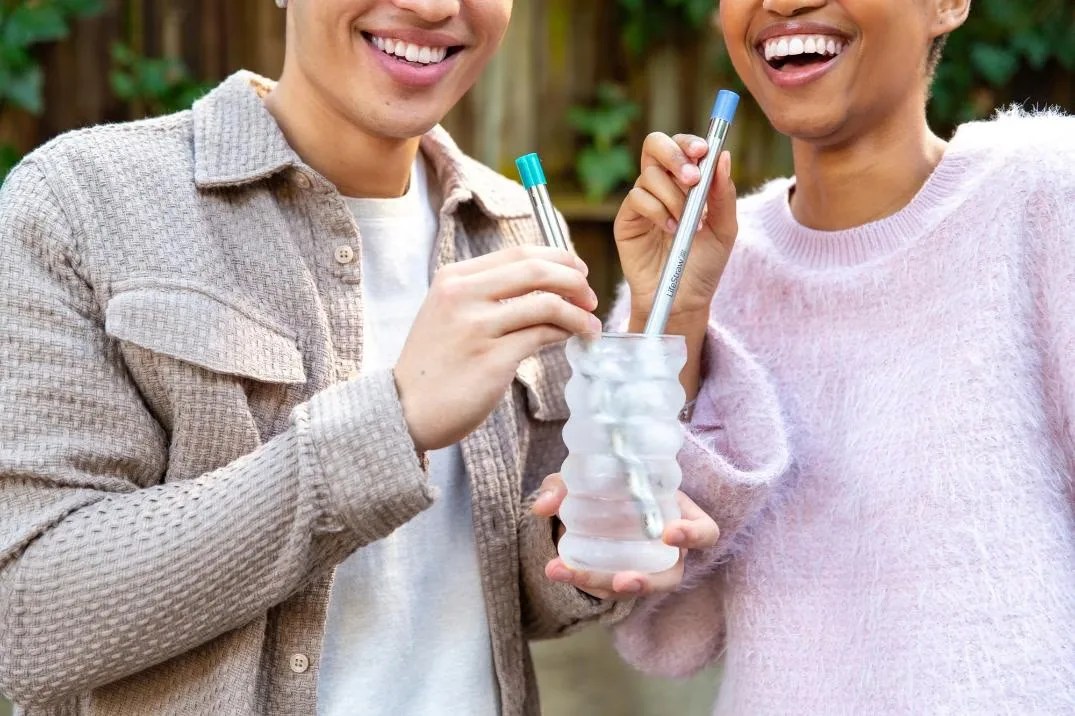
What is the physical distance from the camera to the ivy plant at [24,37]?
3.46 meters

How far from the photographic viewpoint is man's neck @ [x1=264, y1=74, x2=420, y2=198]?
1810 millimetres

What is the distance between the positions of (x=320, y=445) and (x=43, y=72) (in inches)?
102

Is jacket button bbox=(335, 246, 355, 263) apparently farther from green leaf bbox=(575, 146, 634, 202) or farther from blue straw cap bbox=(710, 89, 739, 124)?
green leaf bbox=(575, 146, 634, 202)

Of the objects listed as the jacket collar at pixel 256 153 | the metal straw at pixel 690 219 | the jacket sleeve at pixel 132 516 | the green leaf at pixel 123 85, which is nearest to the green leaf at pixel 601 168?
the green leaf at pixel 123 85

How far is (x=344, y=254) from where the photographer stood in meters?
1.76

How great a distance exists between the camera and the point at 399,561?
177 centimetres

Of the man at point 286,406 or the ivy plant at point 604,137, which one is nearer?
the man at point 286,406

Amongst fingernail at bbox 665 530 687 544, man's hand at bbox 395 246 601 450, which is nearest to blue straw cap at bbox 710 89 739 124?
man's hand at bbox 395 246 601 450

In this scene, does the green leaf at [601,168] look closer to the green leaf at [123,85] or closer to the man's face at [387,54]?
the green leaf at [123,85]

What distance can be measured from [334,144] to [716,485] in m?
0.71

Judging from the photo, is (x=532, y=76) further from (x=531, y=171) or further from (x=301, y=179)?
(x=531, y=171)

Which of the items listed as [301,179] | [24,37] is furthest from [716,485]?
[24,37]

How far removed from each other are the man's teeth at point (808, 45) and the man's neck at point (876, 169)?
5.1 inches

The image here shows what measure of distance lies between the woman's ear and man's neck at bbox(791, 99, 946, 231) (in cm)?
11
